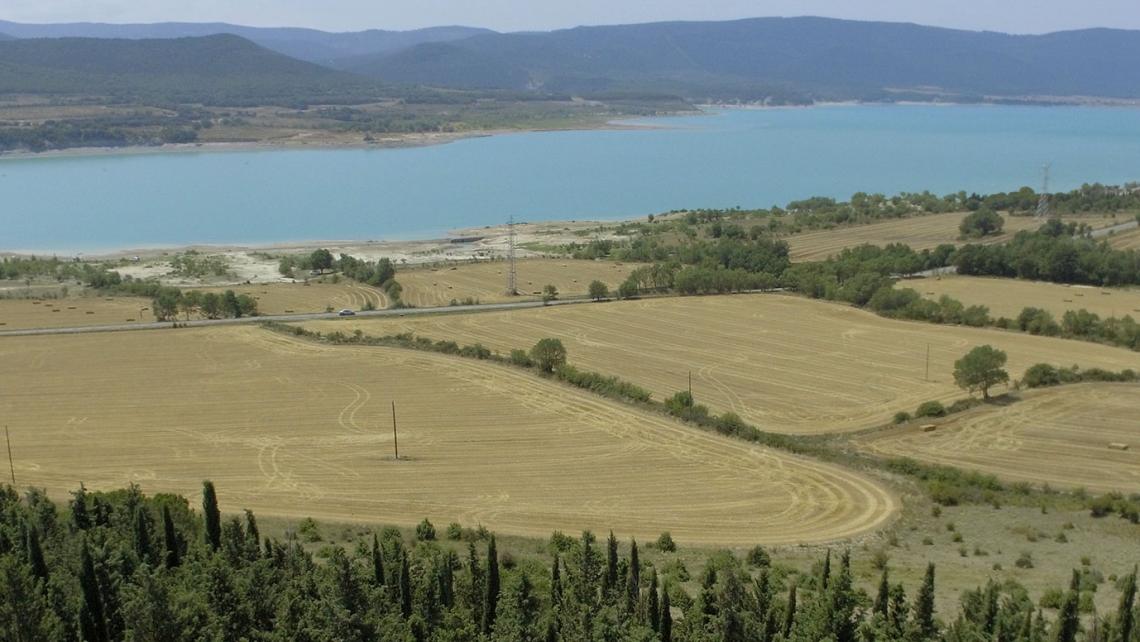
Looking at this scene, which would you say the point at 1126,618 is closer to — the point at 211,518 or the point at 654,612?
the point at 654,612

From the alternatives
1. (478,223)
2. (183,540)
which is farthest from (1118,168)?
(183,540)

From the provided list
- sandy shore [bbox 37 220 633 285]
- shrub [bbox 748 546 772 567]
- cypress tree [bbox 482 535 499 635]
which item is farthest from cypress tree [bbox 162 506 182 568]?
sandy shore [bbox 37 220 633 285]

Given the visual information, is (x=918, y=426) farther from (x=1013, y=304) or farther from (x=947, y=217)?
(x=947, y=217)

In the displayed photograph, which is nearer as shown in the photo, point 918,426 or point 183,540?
point 183,540

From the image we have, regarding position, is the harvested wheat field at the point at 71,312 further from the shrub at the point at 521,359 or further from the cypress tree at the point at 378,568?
the cypress tree at the point at 378,568

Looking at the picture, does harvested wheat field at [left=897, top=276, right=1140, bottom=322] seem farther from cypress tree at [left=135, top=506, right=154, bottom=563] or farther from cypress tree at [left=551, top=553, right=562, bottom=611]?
cypress tree at [left=135, top=506, right=154, bottom=563]

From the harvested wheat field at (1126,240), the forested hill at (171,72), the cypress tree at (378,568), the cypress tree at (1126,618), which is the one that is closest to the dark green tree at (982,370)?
the cypress tree at (1126,618)
